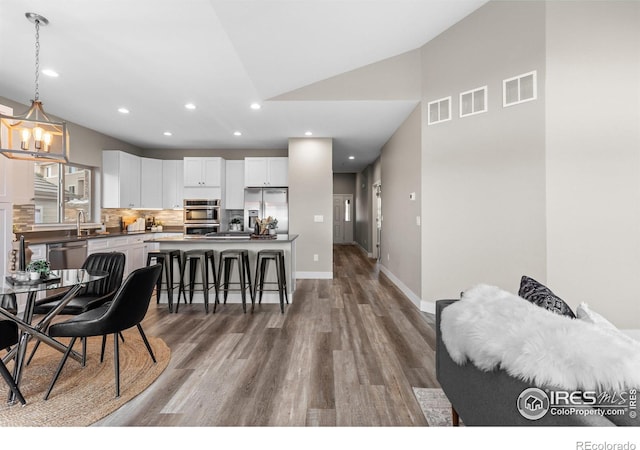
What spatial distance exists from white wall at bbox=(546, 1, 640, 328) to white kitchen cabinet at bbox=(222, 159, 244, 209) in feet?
17.9

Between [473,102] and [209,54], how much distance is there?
9.45 ft

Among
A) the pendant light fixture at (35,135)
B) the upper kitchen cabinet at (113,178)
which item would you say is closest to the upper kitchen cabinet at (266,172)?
the upper kitchen cabinet at (113,178)

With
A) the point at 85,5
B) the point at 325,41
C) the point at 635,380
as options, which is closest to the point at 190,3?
Result: the point at 85,5

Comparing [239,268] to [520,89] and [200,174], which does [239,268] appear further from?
[520,89]

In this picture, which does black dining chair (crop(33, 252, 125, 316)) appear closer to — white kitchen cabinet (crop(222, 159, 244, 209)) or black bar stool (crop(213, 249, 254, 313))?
black bar stool (crop(213, 249, 254, 313))

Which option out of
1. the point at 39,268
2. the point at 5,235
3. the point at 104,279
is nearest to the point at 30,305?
the point at 39,268

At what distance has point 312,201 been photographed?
591 centimetres

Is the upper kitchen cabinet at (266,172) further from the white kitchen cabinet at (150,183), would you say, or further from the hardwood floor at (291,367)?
the hardwood floor at (291,367)

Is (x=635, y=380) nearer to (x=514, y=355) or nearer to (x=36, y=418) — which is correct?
(x=514, y=355)

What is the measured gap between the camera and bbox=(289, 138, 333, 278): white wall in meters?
5.87

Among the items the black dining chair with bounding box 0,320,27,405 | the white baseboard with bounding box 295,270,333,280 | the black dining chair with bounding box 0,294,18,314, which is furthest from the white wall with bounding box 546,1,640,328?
the black dining chair with bounding box 0,294,18,314

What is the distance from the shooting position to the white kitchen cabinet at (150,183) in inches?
253

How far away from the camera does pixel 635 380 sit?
32.8 inches

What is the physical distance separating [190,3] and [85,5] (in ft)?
2.68
